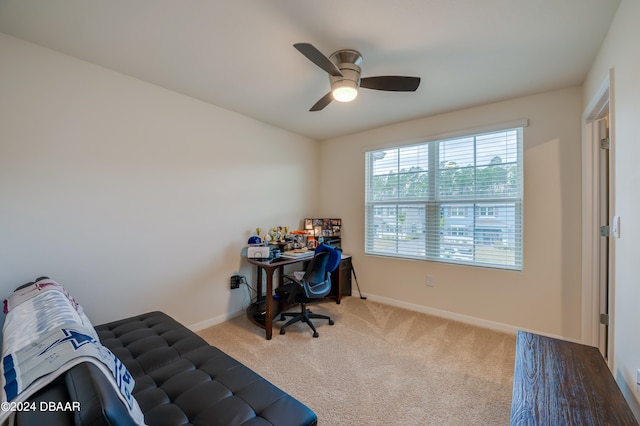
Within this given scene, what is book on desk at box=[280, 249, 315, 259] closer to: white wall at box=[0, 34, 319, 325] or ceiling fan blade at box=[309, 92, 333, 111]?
white wall at box=[0, 34, 319, 325]

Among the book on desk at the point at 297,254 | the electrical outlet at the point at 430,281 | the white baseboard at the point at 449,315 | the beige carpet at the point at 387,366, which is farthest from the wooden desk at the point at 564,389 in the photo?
the book on desk at the point at 297,254

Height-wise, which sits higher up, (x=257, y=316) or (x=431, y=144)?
(x=431, y=144)

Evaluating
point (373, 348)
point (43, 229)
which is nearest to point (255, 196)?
point (43, 229)

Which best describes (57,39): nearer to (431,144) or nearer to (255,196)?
(255,196)

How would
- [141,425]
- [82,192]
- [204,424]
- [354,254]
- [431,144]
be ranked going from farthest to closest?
1. [354,254]
2. [431,144]
3. [82,192]
4. [204,424]
5. [141,425]

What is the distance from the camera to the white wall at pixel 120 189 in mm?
1851

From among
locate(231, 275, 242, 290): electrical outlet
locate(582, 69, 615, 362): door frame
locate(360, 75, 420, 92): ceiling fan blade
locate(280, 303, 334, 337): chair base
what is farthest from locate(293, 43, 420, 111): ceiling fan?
locate(231, 275, 242, 290): electrical outlet

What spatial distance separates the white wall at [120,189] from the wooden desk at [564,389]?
272 centimetres

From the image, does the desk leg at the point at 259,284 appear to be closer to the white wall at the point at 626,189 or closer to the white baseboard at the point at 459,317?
the white baseboard at the point at 459,317

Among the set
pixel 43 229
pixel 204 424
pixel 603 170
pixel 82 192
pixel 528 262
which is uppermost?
pixel 603 170

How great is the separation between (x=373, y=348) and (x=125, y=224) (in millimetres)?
2492

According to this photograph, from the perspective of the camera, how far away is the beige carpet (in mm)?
1669

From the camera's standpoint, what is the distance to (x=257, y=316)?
292 centimetres

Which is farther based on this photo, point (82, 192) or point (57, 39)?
point (82, 192)
